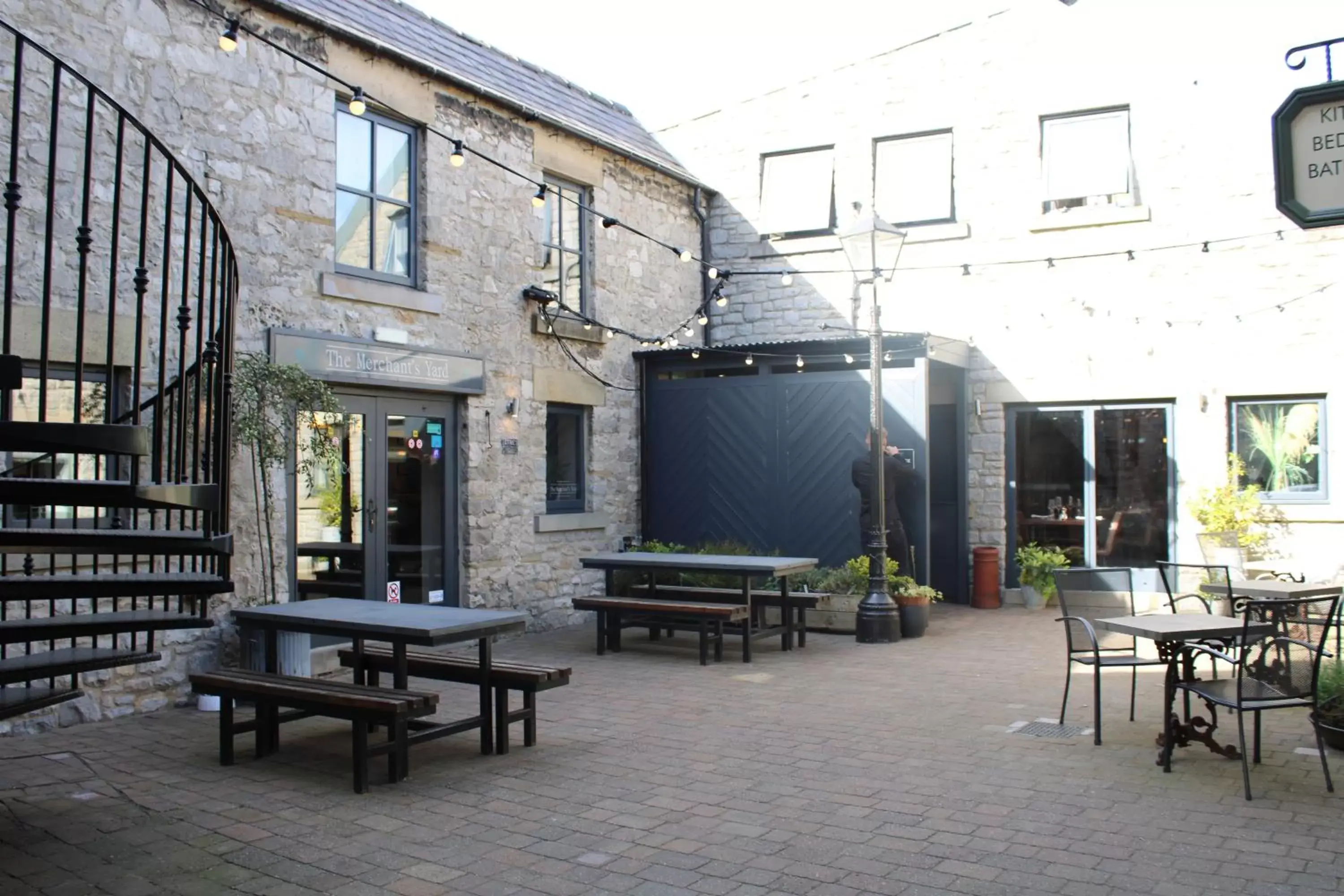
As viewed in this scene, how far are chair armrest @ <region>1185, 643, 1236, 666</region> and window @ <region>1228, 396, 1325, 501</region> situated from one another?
5928 millimetres

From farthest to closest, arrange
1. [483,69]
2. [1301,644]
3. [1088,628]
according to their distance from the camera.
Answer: [483,69] → [1088,628] → [1301,644]

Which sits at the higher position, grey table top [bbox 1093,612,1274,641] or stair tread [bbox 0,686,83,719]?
grey table top [bbox 1093,612,1274,641]

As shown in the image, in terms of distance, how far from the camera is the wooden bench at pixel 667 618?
25.8 feet

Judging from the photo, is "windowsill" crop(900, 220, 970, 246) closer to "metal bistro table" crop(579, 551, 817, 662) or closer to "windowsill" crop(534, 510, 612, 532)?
"windowsill" crop(534, 510, 612, 532)

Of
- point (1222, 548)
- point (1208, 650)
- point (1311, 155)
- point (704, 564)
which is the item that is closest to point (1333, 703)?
point (1208, 650)

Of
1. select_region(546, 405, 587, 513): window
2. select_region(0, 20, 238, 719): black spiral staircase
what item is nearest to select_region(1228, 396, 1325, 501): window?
select_region(546, 405, 587, 513): window

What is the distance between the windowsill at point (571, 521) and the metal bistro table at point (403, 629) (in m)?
3.70

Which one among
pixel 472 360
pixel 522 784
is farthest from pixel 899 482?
pixel 522 784

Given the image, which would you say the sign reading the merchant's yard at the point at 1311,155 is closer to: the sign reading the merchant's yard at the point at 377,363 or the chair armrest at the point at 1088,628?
the chair armrest at the point at 1088,628

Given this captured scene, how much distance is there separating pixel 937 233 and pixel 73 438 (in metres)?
9.87

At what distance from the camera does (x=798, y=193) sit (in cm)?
1252

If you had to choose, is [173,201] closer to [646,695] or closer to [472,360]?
[472,360]

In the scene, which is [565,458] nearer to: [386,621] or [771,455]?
[771,455]

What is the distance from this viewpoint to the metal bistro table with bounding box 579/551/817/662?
7992mm
